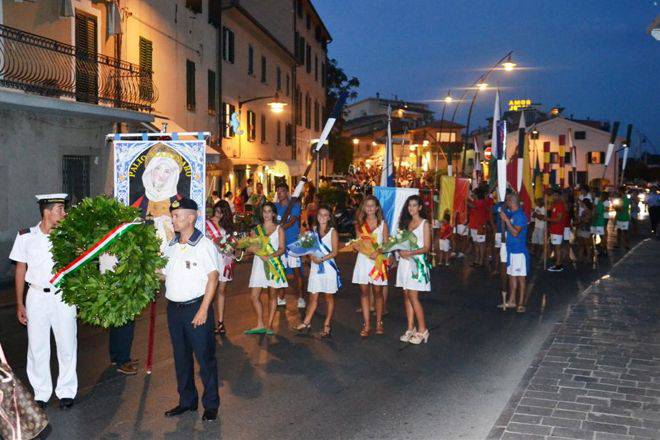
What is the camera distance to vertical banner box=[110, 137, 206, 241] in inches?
361

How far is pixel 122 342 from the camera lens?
25.0ft

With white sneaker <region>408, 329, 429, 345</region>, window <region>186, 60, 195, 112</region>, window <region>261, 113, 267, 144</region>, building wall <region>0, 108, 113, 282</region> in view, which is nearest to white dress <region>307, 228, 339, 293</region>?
white sneaker <region>408, 329, 429, 345</region>

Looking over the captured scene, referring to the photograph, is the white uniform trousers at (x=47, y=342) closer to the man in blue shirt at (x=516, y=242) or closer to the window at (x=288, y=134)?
the man in blue shirt at (x=516, y=242)

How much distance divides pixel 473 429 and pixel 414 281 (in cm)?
329

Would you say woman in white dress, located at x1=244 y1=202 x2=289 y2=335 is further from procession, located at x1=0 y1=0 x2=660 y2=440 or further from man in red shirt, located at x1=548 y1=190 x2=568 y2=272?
man in red shirt, located at x1=548 y1=190 x2=568 y2=272

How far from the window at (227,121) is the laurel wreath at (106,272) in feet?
69.6

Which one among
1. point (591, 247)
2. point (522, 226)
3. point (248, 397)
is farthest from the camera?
point (591, 247)

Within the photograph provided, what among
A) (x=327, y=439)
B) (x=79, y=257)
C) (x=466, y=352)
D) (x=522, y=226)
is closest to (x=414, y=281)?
(x=466, y=352)

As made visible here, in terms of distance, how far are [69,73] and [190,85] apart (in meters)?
7.87

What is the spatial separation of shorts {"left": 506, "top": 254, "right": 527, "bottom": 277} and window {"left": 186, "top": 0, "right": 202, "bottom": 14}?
16.6m

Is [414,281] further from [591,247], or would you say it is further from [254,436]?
[591,247]

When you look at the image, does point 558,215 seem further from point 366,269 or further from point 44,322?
point 44,322

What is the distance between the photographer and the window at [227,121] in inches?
1083

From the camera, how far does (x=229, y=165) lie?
25.5 m
